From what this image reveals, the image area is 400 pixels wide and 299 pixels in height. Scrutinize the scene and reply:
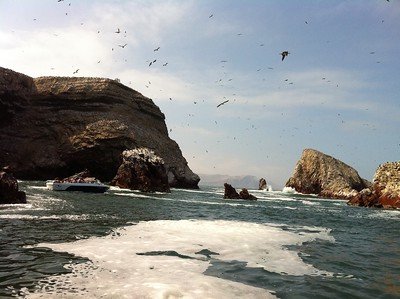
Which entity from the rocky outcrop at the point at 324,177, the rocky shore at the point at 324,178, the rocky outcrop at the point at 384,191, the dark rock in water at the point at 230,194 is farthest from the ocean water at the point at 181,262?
the rocky outcrop at the point at 324,177

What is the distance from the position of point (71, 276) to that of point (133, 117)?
88311 millimetres

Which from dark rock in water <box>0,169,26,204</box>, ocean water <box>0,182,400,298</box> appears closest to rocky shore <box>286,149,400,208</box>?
ocean water <box>0,182,400,298</box>

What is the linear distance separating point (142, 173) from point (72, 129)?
3764 cm

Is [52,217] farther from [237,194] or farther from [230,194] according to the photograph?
[237,194]

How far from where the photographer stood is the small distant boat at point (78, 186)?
44.9m

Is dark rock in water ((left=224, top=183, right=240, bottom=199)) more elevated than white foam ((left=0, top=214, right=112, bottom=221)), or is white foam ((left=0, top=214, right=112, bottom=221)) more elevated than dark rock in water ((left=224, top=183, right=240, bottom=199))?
dark rock in water ((left=224, top=183, right=240, bottom=199))

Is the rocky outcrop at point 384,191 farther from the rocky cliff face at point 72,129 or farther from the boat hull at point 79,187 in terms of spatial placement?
the rocky cliff face at point 72,129

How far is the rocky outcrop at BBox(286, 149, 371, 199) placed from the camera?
87.9m

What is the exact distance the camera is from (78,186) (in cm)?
4553

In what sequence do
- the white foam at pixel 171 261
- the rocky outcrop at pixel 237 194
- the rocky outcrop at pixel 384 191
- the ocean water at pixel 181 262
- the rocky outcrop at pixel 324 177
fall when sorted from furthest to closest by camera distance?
the rocky outcrop at pixel 324 177, the rocky outcrop at pixel 237 194, the rocky outcrop at pixel 384 191, the ocean water at pixel 181 262, the white foam at pixel 171 261

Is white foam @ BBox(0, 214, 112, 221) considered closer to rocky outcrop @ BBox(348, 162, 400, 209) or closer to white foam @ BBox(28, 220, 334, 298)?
white foam @ BBox(28, 220, 334, 298)

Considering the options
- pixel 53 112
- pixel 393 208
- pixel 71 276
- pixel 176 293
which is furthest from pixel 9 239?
pixel 53 112

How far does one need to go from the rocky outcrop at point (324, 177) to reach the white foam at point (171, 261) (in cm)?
7317

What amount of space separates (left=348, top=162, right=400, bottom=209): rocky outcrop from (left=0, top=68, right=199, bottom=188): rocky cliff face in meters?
45.1
